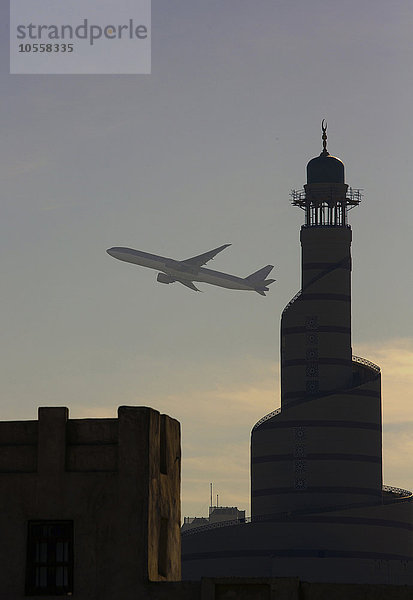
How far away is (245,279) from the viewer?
569 feet

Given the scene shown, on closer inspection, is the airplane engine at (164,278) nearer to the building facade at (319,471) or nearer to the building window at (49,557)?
Answer: the building facade at (319,471)

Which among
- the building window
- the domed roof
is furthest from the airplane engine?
the building window

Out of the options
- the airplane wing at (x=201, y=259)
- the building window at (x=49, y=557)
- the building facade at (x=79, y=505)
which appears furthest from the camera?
the airplane wing at (x=201, y=259)

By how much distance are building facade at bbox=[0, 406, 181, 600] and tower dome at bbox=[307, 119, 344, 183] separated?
148m

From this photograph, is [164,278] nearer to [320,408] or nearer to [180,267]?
[180,267]

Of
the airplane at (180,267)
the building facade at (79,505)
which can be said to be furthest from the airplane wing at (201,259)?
the building facade at (79,505)

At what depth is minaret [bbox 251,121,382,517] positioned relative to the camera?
548ft

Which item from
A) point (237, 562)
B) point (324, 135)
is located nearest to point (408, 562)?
point (237, 562)

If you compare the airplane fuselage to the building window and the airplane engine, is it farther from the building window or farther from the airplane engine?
the building window

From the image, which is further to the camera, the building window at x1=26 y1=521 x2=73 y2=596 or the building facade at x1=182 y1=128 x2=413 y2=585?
the building facade at x1=182 y1=128 x2=413 y2=585

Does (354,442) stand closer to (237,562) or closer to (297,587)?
(237,562)

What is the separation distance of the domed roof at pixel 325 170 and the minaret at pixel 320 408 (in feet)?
29.0

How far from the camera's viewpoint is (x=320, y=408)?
168375 millimetres

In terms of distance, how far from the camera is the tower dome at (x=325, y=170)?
181125 millimetres
